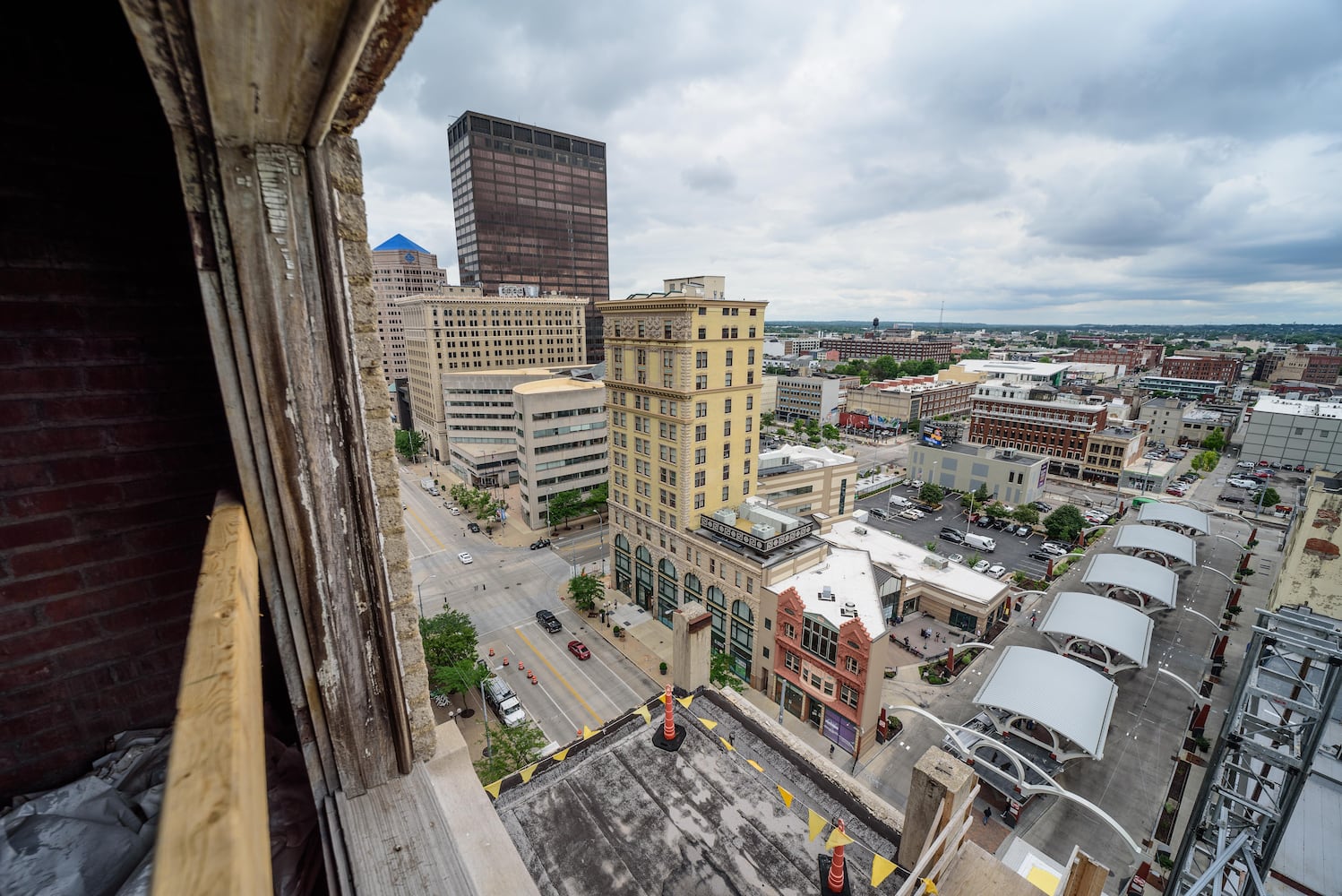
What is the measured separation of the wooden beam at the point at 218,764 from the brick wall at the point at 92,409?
1960 millimetres

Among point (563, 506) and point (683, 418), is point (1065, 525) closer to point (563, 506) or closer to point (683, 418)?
point (683, 418)

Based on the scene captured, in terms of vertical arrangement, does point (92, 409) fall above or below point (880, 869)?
above

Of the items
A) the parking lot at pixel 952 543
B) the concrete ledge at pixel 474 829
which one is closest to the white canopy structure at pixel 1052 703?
the parking lot at pixel 952 543

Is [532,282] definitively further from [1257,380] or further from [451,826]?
[1257,380]

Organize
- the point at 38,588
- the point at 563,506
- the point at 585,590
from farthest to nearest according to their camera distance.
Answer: the point at 563,506, the point at 585,590, the point at 38,588

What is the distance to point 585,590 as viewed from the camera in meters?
28.9

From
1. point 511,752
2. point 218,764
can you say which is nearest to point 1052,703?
point 511,752

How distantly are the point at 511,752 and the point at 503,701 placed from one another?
5140 millimetres

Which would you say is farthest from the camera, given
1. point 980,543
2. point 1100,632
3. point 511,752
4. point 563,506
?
point 980,543

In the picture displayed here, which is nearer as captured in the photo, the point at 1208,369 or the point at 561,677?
the point at 561,677

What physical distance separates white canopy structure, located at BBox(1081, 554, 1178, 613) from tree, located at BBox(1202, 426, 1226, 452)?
53613 mm

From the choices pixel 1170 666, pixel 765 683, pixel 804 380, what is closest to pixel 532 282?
pixel 804 380

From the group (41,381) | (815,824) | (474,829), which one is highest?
(41,381)

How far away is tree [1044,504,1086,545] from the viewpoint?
42.0 metres
